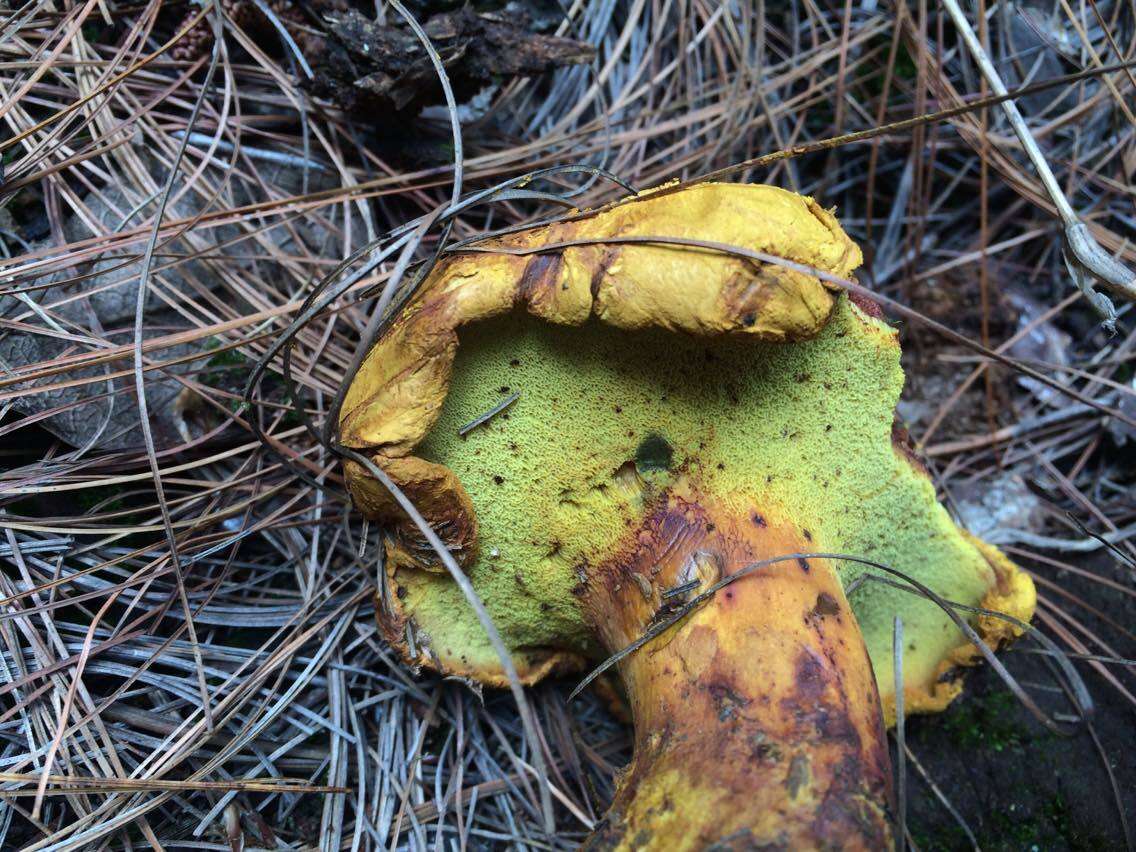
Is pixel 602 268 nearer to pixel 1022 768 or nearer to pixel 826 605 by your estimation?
pixel 826 605

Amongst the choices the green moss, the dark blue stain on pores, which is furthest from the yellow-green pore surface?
the green moss

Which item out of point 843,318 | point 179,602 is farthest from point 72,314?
point 843,318

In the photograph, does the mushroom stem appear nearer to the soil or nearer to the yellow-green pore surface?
the yellow-green pore surface

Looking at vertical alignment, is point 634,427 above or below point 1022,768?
above

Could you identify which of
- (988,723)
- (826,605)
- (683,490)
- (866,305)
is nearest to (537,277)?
(683,490)

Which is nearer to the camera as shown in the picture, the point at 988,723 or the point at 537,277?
the point at 537,277

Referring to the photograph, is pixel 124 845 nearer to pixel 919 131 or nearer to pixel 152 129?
pixel 152 129

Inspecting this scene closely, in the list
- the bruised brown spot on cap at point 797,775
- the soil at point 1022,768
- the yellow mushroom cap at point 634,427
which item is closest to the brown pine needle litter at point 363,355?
the soil at point 1022,768

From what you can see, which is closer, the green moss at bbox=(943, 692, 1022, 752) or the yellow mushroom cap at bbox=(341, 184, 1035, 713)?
the yellow mushroom cap at bbox=(341, 184, 1035, 713)
